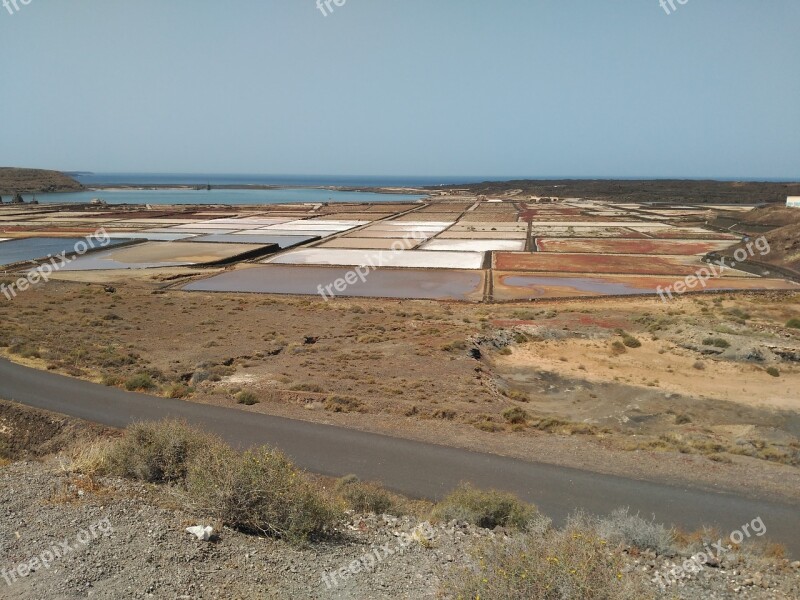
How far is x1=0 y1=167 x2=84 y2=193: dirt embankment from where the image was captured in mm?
156000

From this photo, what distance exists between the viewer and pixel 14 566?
19.6 feet

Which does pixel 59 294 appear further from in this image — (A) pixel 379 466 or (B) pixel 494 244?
(B) pixel 494 244

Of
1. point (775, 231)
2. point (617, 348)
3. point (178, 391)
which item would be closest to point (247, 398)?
point (178, 391)

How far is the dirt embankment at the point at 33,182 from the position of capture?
512 feet

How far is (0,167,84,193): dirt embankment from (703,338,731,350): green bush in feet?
562

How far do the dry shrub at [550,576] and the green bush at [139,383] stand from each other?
12.1 m

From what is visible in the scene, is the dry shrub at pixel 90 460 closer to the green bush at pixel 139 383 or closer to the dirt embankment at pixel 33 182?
the green bush at pixel 139 383

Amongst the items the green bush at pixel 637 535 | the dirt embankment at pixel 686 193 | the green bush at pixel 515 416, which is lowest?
the green bush at pixel 515 416

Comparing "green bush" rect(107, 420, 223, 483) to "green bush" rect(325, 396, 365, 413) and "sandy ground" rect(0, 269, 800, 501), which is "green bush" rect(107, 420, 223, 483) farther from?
"green bush" rect(325, 396, 365, 413)

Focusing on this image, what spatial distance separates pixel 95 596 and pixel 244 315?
22.5 metres

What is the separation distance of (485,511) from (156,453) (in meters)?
5.30

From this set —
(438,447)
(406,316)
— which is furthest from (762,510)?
(406,316)

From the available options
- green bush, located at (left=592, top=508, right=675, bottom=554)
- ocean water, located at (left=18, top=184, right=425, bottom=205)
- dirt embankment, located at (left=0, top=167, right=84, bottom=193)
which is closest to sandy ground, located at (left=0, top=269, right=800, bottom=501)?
green bush, located at (left=592, top=508, right=675, bottom=554)

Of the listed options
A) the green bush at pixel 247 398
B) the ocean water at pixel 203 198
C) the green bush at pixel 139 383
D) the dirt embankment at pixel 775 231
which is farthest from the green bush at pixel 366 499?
the ocean water at pixel 203 198
